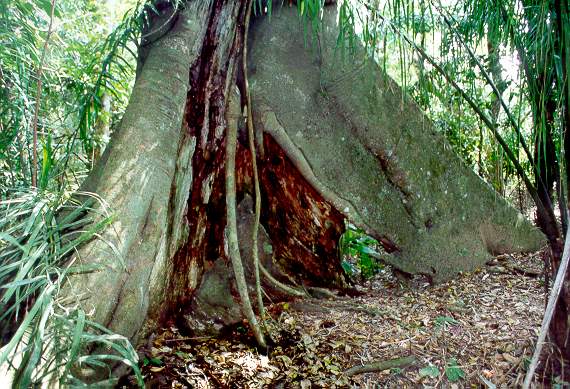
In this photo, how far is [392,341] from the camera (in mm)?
1900

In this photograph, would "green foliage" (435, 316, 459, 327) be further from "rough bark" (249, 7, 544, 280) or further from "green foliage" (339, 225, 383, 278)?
"green foliage" (339, 225, 383, 278)

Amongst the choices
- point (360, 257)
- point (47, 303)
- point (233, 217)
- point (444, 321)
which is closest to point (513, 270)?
point (444, 321)

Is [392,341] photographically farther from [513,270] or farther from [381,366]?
[513,270]

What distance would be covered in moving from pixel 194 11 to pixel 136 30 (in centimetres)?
31

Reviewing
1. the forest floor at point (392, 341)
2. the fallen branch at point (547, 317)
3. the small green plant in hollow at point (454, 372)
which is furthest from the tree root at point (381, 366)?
the fallen branch at point (547, 317)

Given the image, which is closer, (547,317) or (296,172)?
(547,317)

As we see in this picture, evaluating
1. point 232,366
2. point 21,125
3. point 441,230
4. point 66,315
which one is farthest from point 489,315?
point 21,125

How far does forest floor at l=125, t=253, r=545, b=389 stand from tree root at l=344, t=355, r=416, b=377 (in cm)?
2

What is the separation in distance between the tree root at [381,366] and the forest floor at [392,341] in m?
0.02

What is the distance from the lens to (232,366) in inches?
68.1

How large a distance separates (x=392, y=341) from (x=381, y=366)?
188mm

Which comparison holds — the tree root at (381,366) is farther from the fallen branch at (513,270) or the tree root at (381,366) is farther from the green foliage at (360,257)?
the green foliage at (360,257)

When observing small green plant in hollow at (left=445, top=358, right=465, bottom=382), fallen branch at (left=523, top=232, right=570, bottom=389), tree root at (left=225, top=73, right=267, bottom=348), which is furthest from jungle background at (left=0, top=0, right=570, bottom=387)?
fallen branch at (left=523, top=232, right=570, bottom=389)

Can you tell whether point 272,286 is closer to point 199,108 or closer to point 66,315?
point 199,108
